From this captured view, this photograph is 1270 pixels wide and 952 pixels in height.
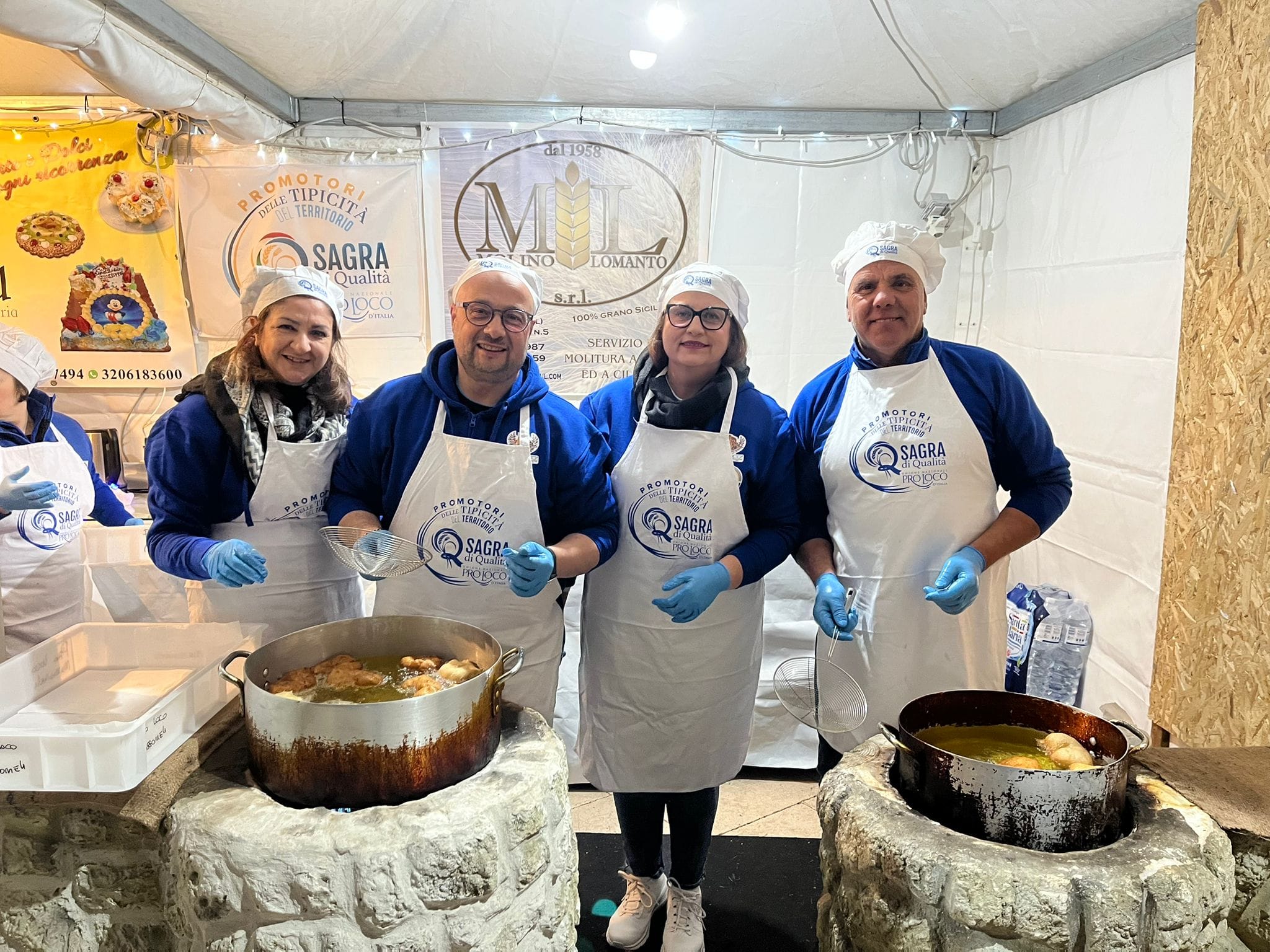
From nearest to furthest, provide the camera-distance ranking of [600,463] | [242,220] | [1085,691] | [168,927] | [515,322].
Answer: [168,927], [515,322], [600,463], [1085,691], [242,220]

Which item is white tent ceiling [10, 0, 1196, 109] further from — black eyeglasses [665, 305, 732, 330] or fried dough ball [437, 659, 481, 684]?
fried dough ball [437, 659, 481, 684]

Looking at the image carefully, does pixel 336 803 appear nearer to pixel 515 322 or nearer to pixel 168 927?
pixel 168 927

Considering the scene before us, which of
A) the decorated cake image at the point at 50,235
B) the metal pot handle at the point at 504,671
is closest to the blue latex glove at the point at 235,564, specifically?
the metal pot handle at the point at 504,671

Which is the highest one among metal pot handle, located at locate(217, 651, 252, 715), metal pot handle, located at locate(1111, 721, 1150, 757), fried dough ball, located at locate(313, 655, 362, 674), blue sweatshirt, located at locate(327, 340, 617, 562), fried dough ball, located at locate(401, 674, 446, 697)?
blue sweatshirt, located at locate(327, 340, 617, 562)

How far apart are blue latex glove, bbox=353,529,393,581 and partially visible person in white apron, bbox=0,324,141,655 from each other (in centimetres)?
121

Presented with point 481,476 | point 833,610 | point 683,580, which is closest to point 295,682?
point 481,476

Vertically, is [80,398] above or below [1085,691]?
above

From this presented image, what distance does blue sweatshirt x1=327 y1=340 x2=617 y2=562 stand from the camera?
2.10 m

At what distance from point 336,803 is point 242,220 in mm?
2846

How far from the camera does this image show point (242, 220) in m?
3.47

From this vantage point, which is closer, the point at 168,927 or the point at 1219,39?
the point at 168,927

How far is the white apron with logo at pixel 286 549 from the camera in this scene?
2.09m

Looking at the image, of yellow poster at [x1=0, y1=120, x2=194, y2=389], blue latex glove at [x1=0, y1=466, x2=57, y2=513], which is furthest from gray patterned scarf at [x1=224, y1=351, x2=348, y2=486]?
yellow poster at [x1=0, y1=120, x2=194, y2=389]

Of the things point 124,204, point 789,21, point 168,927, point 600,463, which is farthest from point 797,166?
point 168,927
